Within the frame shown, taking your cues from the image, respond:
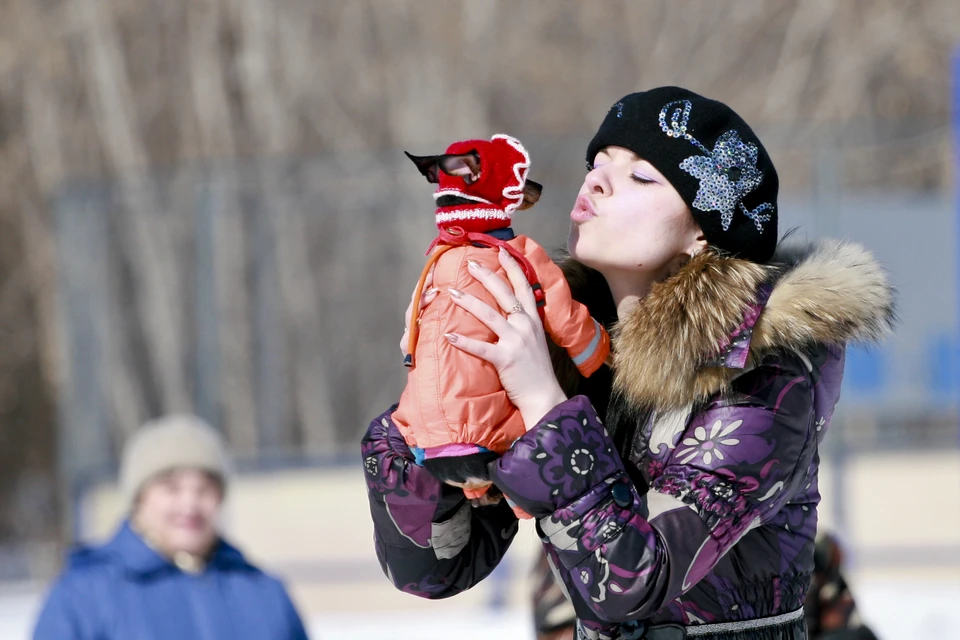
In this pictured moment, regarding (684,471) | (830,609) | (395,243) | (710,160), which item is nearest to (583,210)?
(710,160)

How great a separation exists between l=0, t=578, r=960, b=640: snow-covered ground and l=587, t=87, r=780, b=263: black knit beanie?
11.4 ft

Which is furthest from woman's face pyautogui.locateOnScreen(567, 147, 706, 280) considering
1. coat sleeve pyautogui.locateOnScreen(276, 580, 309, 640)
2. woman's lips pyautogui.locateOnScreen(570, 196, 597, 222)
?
coat sleeve pyautogui.locateOnScreen(276, 580, 309, 640)

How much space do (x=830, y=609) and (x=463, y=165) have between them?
5.02ft

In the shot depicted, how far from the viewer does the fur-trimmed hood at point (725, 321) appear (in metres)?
1.57

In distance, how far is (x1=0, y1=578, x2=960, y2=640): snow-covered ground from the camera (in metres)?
5.17

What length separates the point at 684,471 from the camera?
5.00ft

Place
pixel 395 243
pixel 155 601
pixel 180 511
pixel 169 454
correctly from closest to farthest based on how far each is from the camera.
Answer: pixel 155 601 < pixel 180 511 < pixel 169 454 < pixel 395 243

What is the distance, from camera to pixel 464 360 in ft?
4.90

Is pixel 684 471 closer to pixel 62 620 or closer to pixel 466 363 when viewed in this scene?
pixel 466 363

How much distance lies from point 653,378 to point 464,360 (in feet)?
0.79

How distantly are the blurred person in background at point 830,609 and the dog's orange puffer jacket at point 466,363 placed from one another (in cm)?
129

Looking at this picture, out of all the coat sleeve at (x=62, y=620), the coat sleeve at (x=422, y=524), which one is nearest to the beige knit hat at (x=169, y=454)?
the coat sleeve at (x=62, y=620)

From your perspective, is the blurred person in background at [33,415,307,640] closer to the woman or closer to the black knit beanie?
the woman

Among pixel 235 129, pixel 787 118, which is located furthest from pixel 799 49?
pixel 235 129
